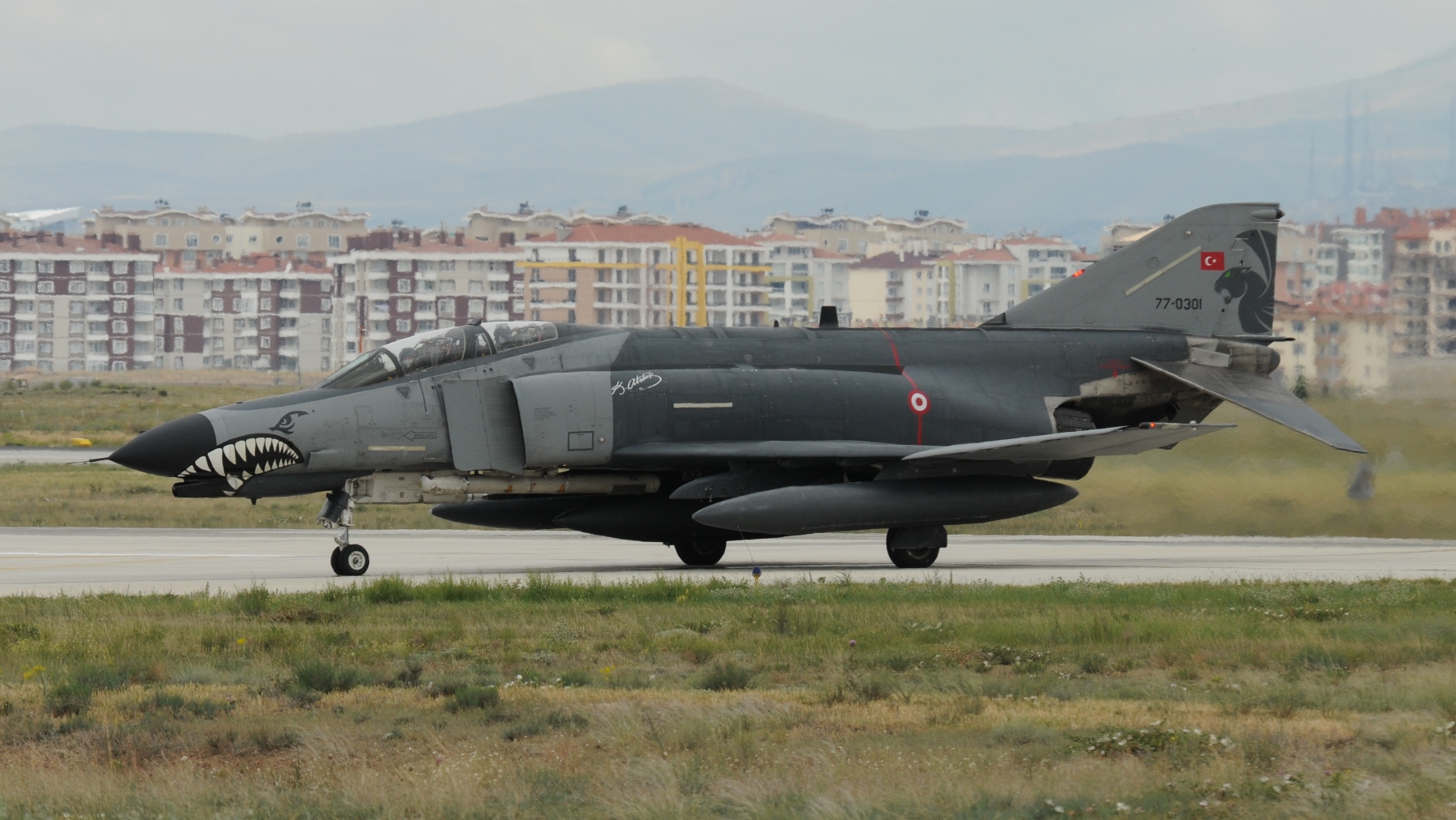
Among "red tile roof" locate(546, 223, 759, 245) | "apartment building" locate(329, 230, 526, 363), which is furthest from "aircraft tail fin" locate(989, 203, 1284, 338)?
"apartment building" locate(329, 230, 526, 363)

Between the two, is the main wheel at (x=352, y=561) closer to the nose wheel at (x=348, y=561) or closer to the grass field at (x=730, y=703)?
the nose wheel at (x=348, y=561)

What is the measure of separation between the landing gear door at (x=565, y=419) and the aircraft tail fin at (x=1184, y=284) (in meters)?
6.26

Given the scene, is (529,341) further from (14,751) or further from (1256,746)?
(1256,746)

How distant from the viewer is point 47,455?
45.2m

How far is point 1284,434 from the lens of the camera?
81.5ft

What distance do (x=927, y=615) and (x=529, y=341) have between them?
7.33 m

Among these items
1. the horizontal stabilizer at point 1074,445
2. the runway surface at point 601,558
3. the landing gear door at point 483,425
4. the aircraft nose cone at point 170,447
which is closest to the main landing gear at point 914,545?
the runway surface at point 601,558

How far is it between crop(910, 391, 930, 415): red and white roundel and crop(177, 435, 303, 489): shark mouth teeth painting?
7.33 meters

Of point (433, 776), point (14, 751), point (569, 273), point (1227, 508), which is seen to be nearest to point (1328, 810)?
point (433, 776)

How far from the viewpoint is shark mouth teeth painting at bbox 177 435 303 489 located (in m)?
17.9

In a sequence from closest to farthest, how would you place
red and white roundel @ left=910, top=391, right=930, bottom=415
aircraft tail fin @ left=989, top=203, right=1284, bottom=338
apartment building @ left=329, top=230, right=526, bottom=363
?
red and white roundel @ left=910, top=391, right=930, bottom=415 → aircraft tail fin @ left=989, top=203, right=1284, bottom=338 → apartment building @ left=329, top=230, right=526, bottom=363

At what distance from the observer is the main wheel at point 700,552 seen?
20.8 m

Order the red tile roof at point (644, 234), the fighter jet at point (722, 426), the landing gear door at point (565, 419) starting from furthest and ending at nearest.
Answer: the red tile roof at point (644, 234)
the landing gear door at point (565, 419)
the fighter jet at point (722, 426)

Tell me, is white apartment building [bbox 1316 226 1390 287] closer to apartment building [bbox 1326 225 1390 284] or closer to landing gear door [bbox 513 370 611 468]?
apartment building [bbox 1326 225 1390 284]
